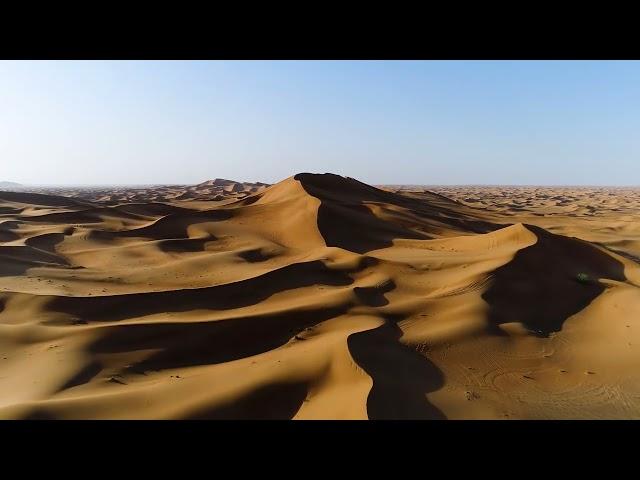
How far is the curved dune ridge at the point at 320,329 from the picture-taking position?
413cm

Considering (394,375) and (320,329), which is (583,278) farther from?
(394,375)

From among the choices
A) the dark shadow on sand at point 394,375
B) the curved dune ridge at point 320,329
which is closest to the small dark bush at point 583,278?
the curved dune ridge at point 320,329

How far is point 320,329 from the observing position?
5945 millimetres

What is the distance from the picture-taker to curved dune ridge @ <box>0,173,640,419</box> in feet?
13.6

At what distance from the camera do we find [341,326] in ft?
19.4

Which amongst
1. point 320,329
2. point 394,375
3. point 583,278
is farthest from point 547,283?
point 394,375

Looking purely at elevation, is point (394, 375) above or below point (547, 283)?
below

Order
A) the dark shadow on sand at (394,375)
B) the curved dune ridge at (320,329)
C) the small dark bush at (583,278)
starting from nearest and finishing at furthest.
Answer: the dark shadow on sand at (394,375) < the curved dune ridge at (320,329) < the small dark bush at (583,278)

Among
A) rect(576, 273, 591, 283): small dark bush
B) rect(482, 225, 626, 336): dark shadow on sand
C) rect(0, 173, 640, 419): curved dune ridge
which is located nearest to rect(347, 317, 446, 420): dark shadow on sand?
rect(0, 173, 640, 419): curved dune ridge

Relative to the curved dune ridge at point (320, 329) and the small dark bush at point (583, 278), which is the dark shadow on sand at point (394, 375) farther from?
the small dark bush at point (583, 278)

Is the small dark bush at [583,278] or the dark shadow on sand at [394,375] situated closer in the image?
the dark shadow on sand at [394,375]

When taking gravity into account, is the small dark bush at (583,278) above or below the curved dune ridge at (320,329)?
above

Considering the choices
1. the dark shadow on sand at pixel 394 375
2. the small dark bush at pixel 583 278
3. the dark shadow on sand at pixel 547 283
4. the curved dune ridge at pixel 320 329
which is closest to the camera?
the dark shadow on sand at pixel 394 375
